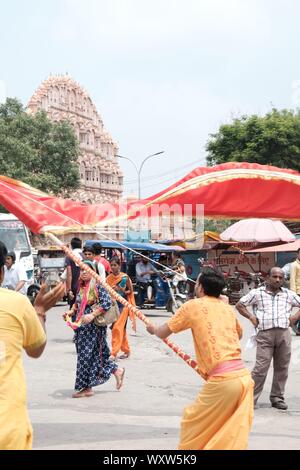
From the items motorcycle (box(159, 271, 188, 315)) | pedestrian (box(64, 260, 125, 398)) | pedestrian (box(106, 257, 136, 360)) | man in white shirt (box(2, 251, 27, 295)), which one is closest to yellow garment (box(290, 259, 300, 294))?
pedestrian (box(106, 257, 136, 360))

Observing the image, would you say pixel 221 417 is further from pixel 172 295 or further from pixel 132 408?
pixel 172 295

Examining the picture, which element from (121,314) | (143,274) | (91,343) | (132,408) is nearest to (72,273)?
(121,314)

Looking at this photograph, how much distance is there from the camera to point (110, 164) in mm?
85000

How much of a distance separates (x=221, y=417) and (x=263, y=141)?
30.3 m

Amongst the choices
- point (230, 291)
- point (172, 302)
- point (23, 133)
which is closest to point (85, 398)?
point (172, 302)

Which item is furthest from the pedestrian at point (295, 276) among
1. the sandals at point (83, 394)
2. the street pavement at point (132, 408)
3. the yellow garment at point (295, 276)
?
the sandals at point (83, 394)

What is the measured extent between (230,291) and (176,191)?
17.2 m

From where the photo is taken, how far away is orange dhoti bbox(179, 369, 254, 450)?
15.4 feet

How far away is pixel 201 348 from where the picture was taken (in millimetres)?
4984

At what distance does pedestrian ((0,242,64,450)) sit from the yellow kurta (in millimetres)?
1515

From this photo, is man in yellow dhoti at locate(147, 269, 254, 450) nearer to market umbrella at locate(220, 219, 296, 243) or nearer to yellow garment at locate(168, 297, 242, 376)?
yellow garment at locate(168, 297, 242, 376)

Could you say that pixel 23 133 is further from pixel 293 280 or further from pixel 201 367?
pixel 201 367

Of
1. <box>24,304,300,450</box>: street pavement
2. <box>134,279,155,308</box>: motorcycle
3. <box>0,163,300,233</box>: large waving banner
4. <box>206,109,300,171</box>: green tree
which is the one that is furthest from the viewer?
<box>206,109,300,171</box>: green tree

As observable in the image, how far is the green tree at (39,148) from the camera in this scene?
122ft
